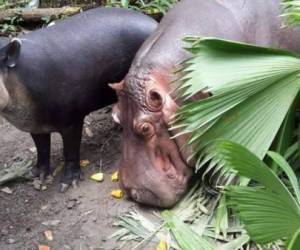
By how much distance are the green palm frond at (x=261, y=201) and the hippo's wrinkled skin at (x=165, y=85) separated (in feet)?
4.34

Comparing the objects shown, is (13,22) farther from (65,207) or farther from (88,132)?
(65,207)

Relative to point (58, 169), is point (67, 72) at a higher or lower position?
higher

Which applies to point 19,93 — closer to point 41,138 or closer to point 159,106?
point 41,138

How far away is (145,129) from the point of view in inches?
140

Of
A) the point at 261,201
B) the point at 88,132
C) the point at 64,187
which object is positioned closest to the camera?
the point at 261,201

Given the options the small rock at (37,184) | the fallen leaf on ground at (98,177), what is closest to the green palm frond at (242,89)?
the fallen leaf on ground at (98,177)

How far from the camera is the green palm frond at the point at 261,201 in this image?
2133 millimetres

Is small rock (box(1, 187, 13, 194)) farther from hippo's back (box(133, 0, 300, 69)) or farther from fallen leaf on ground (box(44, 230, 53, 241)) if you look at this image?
hippo's back (box(133, 0, 300, 69))

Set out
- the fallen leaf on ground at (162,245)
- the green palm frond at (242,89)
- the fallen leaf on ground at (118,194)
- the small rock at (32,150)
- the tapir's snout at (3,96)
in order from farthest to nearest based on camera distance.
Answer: the small rock at (32,150)
the fallen leaf on ground at (118,194)
the tapir's snout at (3,96)
the fallen leaf on ground at (162,245)
the green palm frond at (242,89)

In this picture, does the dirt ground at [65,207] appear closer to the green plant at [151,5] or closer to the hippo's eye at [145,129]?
the hippo's eye at [145,129]

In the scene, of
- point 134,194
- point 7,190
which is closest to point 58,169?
point 7,190

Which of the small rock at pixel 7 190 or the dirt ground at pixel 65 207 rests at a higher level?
the dirt ground at pixel 65 207

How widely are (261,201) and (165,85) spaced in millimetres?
1472

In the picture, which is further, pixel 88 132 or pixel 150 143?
pixel 88 132
